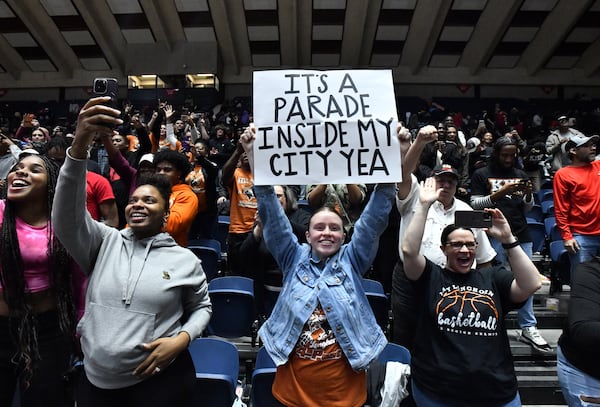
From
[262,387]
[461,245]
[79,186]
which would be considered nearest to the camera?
[79,186]

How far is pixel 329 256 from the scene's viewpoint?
1.92m

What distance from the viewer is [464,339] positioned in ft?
6.59

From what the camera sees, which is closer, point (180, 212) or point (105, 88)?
point (105, 88)

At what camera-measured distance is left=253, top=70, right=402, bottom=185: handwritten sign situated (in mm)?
1926

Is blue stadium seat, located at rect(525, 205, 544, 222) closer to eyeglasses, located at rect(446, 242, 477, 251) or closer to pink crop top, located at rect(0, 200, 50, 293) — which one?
eyeglasses, located at rect(446, 242, 477, 251)

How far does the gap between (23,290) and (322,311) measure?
1180 mm

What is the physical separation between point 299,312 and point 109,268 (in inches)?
29.5

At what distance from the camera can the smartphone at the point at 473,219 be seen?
2.02 metres

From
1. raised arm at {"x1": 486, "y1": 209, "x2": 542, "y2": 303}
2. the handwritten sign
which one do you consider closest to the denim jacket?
the handwritten sign

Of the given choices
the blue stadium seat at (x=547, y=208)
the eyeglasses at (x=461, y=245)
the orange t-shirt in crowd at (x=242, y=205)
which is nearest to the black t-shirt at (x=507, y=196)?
the eyeglasses at (x=461, y=245)

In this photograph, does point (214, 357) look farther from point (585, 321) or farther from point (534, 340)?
point (534, 340)

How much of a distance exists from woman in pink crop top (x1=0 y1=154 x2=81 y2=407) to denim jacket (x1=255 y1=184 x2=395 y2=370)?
82 centimetres

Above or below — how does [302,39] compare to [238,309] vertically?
above

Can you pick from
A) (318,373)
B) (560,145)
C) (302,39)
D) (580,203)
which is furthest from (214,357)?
(302,39)
